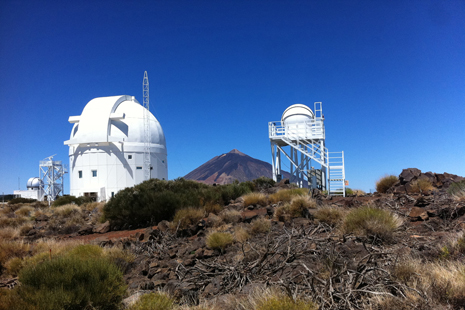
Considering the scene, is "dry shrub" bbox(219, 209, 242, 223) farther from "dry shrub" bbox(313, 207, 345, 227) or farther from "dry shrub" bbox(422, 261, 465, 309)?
"dry shrub" bbox(422, 261, 465, 309)

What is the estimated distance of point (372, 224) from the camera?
567 centimetres

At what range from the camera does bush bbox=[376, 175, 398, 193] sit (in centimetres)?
1407

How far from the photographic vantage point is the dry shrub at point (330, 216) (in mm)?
6925

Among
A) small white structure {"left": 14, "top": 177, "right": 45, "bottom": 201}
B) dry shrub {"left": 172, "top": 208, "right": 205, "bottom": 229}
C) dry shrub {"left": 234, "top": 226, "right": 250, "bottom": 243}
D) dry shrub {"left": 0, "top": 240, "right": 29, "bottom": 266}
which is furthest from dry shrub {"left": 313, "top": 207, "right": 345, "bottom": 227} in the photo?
small white structure {"left": 14, "top": 177, "right": 45, "bottom": 201}

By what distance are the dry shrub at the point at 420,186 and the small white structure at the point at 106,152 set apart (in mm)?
24157

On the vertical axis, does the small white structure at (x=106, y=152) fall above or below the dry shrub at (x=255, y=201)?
above

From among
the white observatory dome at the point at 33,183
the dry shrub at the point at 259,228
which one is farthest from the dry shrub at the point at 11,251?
the white observatory dome at the point at 33,183

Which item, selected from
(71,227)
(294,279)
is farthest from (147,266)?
(71,227)

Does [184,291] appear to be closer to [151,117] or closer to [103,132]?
[103,132]

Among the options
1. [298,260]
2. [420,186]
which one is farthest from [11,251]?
[420,186]

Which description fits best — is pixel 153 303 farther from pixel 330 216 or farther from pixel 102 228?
pixel 102 228

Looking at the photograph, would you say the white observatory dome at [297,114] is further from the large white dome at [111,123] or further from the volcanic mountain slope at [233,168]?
the volcanic mountain slope at [233,168]

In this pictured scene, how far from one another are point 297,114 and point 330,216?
17.0 metres

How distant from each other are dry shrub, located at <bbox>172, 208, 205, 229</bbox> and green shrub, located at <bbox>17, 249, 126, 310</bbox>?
4.75m
